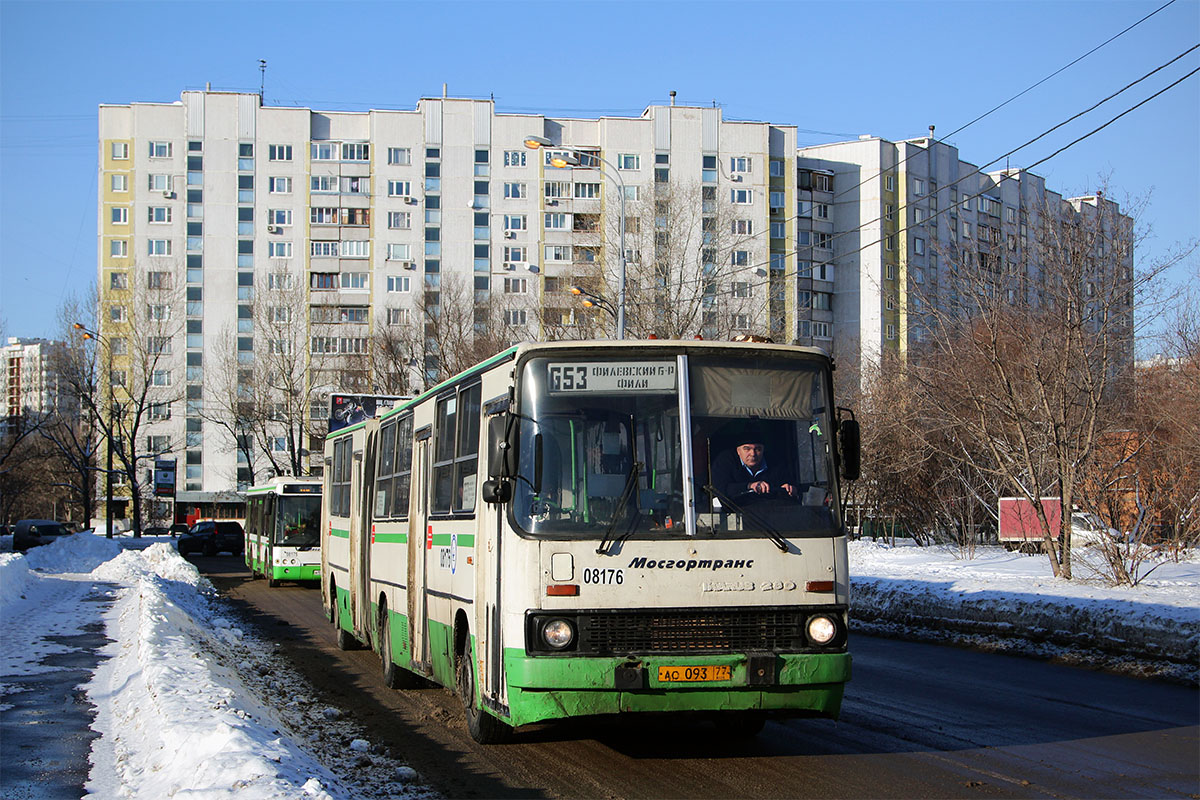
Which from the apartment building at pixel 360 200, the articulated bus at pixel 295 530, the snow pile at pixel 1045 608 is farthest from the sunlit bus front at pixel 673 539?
the apartment building at pixel 360 200

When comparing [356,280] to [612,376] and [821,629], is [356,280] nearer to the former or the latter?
[612,376]

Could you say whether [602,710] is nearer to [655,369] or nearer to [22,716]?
[655,369]

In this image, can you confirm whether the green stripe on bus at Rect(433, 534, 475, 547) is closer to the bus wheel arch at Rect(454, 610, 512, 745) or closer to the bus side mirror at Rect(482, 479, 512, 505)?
the bus wheel arch at Rect(454, 610, 512, 745)

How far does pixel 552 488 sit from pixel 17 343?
682 feet

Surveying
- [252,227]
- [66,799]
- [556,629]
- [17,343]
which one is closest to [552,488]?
[556,629]

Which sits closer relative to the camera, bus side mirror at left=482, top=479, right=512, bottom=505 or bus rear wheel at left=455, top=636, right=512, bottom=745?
bus side mirror at left=482, top=479, right=512, bottom=505

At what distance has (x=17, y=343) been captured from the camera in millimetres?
194000

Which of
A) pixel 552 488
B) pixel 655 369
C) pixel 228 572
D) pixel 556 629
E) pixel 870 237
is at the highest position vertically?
pixel 870 237

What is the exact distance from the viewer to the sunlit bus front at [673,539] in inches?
308

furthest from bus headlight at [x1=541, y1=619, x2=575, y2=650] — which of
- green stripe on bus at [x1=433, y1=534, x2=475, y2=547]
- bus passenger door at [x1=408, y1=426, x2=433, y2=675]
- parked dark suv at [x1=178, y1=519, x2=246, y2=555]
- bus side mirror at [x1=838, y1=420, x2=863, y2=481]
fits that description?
parked dark suv at [x1=178, y1=519, x2=246, y2=555]

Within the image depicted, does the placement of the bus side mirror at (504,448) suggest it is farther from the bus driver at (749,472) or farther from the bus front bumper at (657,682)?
the bus driver at (749,472)

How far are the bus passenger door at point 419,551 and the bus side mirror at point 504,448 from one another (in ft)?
9.14

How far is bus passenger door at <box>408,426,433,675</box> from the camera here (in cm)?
1118

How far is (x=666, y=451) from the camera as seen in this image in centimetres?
809
